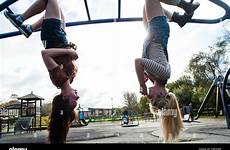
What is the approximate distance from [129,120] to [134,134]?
109 mm

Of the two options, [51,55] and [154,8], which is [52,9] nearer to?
[51,55]

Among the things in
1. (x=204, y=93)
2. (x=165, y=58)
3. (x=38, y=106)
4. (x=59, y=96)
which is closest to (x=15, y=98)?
(x=38, y=106)

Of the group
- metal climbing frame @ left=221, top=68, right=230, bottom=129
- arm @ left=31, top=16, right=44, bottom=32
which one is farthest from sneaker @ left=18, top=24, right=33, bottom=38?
metal climbing frame @ left=221, top=68, right=230, bottom=129

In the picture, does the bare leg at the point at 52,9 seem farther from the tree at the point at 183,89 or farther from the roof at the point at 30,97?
the tree at the point at 183,89

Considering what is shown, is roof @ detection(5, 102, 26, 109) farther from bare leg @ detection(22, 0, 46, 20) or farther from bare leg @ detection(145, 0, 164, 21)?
bare leg @ detection(145, 0, 164, 21)

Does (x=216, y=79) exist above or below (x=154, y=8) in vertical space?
below

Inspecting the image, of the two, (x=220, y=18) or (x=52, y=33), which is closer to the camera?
(x=52, y=33)

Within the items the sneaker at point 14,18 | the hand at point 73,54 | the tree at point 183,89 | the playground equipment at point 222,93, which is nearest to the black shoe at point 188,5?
the tree at point 183,89

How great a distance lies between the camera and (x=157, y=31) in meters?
2.21

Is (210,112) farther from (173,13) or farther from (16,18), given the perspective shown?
(16,18)

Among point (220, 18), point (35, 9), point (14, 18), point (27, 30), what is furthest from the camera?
point (220, 18)

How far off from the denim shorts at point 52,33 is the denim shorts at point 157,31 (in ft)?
1.83

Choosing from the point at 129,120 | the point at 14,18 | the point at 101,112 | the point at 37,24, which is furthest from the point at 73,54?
the point at 129,120

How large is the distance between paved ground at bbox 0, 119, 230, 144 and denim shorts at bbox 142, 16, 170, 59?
0.57 meters
